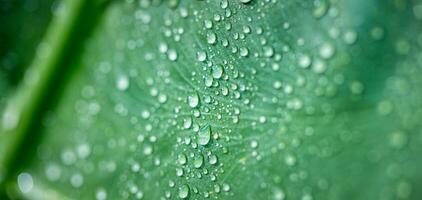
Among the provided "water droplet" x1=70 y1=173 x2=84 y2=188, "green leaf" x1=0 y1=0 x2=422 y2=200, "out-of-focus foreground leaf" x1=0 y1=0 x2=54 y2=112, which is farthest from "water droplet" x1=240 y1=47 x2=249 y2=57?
"out-of-focus foreground leaf" x1=0 y1=0 x2=54 y2=112

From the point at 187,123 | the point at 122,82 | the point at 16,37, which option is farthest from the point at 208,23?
the point at 16,37

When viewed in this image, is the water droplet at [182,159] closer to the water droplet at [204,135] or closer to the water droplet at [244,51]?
the water droplet at [204,135]

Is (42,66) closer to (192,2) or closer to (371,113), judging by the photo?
(192,2)

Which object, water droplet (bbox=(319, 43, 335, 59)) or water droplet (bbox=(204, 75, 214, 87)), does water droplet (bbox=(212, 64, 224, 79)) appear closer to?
water droplet (bbox=(204, 75, 214, 87))

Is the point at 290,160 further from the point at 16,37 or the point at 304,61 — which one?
the point at 16,37

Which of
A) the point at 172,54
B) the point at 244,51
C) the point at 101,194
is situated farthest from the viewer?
the point at 101,194
